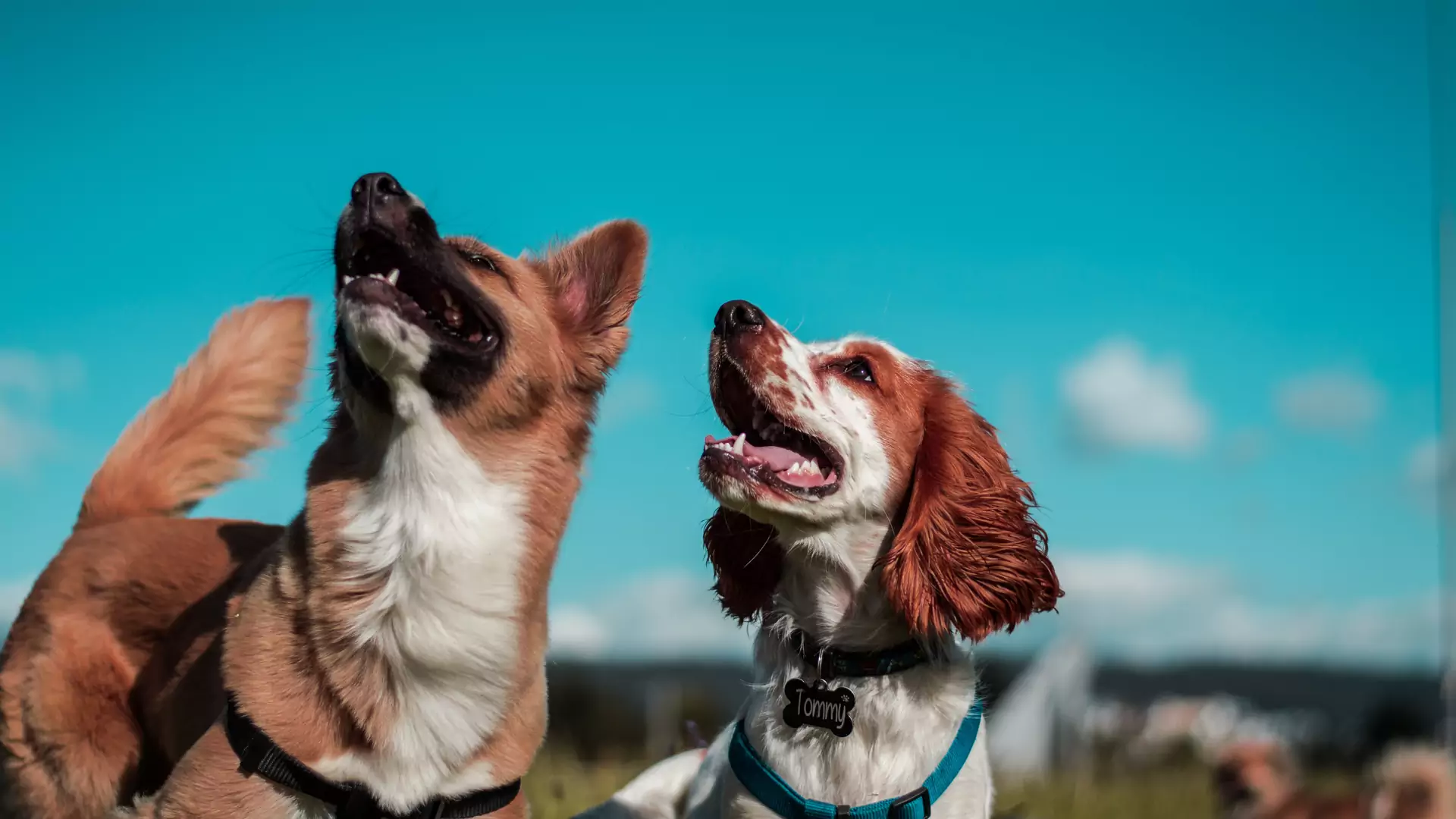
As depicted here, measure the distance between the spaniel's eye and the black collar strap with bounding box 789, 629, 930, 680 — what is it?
1.03 metres

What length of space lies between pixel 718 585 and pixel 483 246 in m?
1.69

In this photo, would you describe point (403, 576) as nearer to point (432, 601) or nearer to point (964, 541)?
point (432, 601)

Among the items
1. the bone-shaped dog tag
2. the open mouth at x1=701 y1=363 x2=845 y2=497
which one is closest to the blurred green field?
the bone-shaped dog tag

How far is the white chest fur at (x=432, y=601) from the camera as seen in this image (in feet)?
12.9

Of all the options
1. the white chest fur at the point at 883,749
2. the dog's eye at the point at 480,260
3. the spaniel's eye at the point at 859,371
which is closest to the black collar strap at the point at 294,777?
the white chest fur at the point at 883,749

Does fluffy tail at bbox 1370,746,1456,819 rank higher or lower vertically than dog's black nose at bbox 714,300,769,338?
lower

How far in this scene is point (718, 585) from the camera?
199 inches

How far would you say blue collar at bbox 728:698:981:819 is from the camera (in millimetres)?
4273

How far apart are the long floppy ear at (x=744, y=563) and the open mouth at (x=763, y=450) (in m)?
0.37

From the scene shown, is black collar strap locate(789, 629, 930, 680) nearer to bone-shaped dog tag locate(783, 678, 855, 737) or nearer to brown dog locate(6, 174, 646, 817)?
bone-shaped dog tag locate(783, 678, 855, 737)

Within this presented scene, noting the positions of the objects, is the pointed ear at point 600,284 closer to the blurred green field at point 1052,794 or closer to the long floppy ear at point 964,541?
the long floppy ear at point 964,541

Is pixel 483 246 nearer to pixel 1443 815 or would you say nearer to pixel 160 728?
pixel 160 728

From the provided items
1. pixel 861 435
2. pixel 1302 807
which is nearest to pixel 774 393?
pixel 861 435

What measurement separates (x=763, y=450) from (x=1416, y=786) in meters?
4.03
